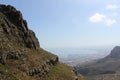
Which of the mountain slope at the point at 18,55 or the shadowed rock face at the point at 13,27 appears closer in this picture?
the mountain slope at the point at 18,55

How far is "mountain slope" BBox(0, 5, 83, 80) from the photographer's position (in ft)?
303

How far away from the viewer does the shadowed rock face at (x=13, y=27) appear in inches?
4464

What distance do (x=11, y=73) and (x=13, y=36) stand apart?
102 ft

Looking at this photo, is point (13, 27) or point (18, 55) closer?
point (18, 55)

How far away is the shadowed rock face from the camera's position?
11339 centimetres

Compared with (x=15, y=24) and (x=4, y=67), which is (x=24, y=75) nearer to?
(x=4, y=67)

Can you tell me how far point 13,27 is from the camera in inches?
4806

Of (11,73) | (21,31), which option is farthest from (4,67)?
(21,31)

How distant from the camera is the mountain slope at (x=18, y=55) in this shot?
92.2 metres

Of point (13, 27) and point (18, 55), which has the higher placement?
point (13, 27)

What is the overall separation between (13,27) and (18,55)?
2228 centimetres

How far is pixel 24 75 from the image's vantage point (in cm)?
9319

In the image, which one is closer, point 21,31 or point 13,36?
point 13,36

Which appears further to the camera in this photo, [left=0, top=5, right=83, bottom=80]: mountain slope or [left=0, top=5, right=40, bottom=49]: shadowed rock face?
[left=0, top=5, right=40, bottom=49]: shadowed rock face
